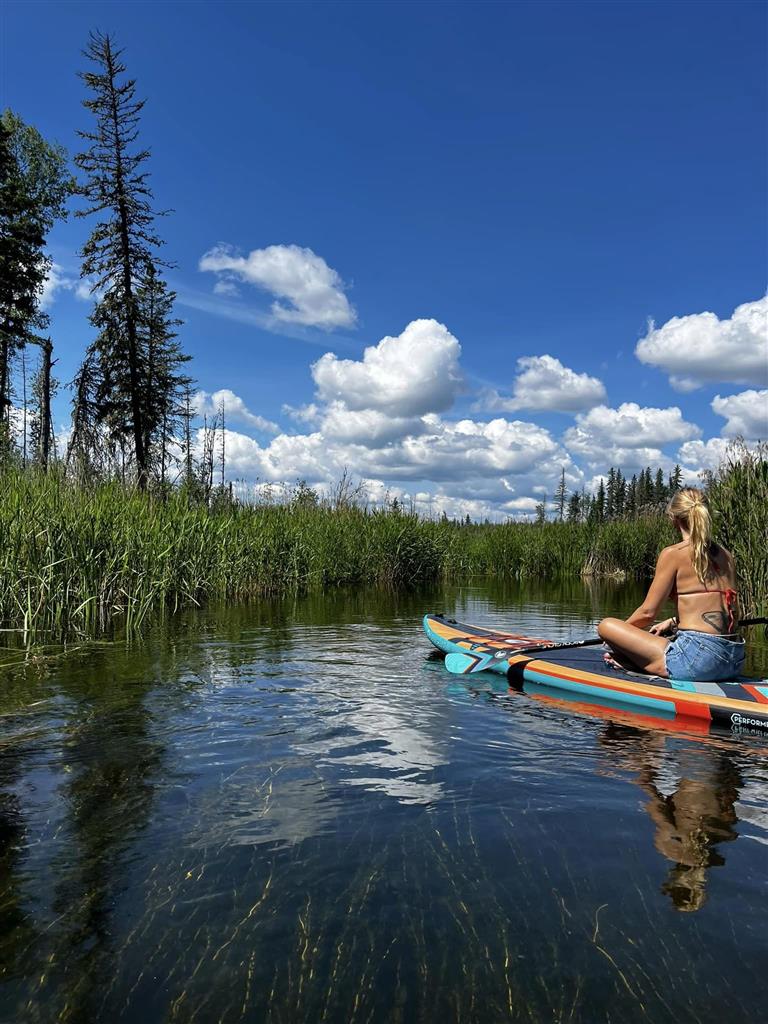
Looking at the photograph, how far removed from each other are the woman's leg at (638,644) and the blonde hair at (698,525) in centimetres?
83

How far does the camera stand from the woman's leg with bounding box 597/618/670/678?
6141 millimetres

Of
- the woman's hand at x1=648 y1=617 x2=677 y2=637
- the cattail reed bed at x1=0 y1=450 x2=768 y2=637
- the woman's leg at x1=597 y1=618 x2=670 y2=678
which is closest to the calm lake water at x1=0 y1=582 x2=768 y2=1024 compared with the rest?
the woman's leg at x1=597 y1=618 x2=670 y2=678

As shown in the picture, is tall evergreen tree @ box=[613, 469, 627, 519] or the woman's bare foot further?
tall evergreen tree @ box=[613, 469, 627, 519]

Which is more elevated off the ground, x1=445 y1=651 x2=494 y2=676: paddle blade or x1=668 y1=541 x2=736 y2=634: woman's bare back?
x1=668 y1=541 x2=736 y2=634: woman's bare back

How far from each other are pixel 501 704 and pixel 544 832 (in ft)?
8.82

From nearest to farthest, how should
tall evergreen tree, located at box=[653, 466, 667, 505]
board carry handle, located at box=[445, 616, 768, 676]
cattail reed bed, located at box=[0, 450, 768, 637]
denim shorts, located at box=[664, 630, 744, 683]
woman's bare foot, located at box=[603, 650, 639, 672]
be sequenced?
denim shorts, located at box=[664, 630, 744, 683], woman's bare foot, located at box=[603, 650, 639, 672], board carry handle, located at box=[445, 616, 768, 676], cattail reed bed, located at box=[0, 450, 768, 637], tall evergreen tree, located at box=[653, 466, 667, 505]

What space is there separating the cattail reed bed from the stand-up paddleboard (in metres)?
4.45

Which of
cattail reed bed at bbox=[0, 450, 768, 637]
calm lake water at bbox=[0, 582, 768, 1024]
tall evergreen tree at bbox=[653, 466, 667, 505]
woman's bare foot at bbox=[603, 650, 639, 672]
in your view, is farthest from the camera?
tall evergreen tree at bbox=[653, 466, 667, 505]

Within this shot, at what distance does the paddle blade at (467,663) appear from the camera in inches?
288

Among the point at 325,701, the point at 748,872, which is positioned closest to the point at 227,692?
the point at 325,701

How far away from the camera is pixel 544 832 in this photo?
135 inches

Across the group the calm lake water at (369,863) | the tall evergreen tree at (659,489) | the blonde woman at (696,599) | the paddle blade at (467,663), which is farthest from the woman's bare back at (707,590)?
the tall evergreen tree at (659,489)

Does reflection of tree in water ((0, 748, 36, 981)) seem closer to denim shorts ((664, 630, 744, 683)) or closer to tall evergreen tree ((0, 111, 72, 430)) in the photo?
denim shorts ((664, 630, 744, 683))

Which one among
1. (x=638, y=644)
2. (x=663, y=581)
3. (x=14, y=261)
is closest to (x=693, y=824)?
(x=663, y=581)
